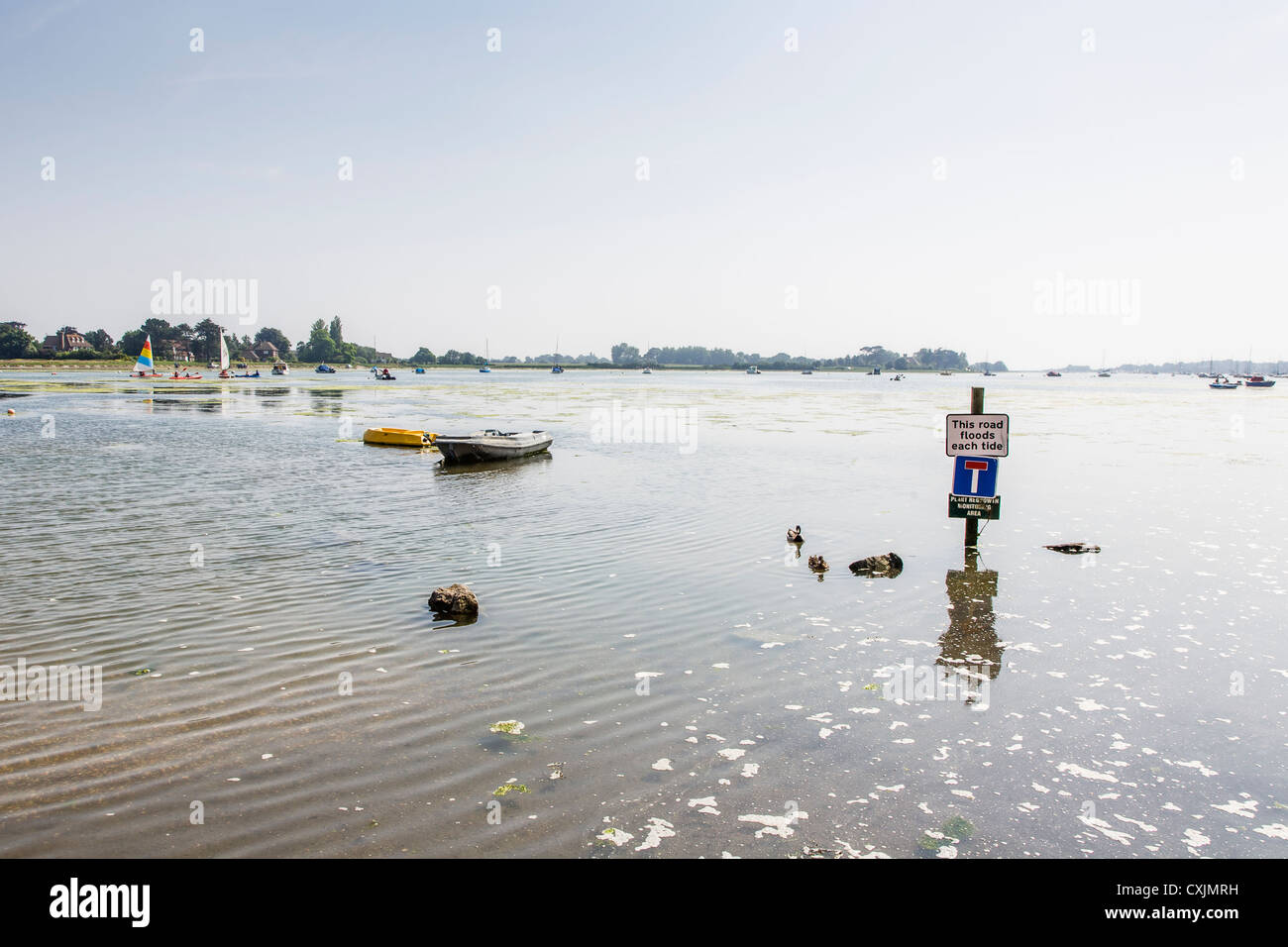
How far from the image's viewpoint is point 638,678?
30.9 ft

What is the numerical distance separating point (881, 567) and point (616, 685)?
7521 millimetres

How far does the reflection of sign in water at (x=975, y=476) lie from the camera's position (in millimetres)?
16562

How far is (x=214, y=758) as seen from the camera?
7.18 meters

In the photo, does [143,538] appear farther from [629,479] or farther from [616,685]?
[629,479]

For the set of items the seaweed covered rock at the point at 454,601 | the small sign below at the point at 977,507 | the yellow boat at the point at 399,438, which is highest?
the yellow boat at the point at 399,438

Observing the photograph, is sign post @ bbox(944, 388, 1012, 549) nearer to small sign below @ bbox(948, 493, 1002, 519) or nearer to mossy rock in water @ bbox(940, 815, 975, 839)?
small sign below @ bbox(948, 493, 1002, 519)

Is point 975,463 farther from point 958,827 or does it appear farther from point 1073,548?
point 958,827

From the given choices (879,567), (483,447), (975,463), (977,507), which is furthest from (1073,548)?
(483,447)

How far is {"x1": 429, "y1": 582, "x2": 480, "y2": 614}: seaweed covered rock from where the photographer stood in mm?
11672

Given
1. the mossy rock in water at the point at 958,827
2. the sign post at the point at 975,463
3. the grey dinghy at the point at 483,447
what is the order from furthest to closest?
the grey dinghy at the point at 483,447, the sign post at the point at 975,463, the mossy rock in water at the point at 958,827

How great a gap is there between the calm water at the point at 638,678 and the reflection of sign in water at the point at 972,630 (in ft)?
0.22

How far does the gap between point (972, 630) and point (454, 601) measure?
772cm

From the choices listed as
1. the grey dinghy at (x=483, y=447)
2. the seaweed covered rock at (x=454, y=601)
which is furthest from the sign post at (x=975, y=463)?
the grey dinghy at (x=483, y=447)

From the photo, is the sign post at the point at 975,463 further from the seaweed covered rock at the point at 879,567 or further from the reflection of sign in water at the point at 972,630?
the seaweed covered rock at the point at 879,567
